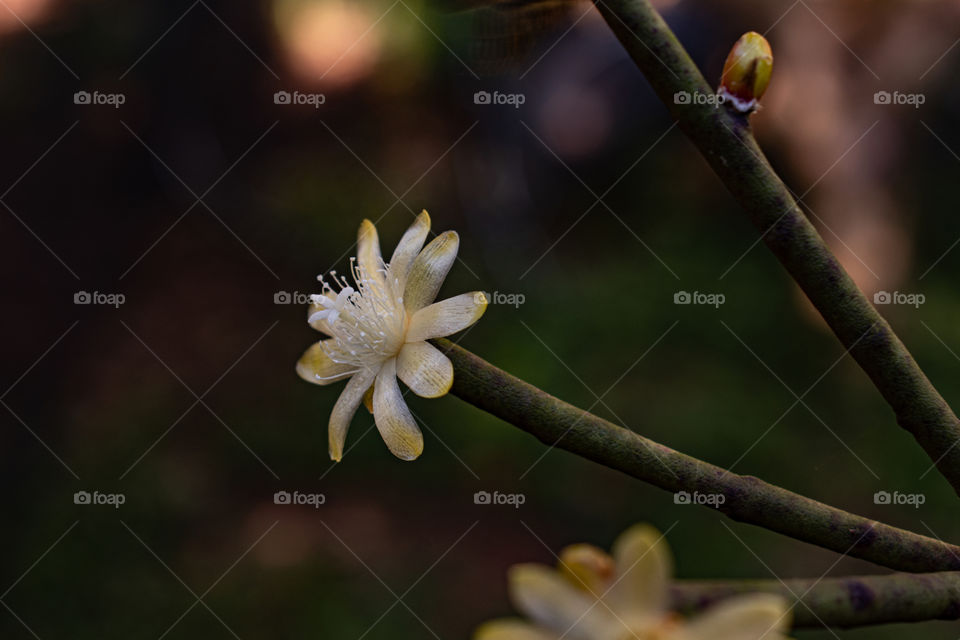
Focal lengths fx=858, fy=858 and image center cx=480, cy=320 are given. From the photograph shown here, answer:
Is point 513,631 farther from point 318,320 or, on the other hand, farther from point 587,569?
point 318,320

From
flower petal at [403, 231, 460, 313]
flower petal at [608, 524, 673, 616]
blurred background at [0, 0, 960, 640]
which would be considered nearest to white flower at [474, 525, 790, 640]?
flower petal at [608, 524, 673, 616]

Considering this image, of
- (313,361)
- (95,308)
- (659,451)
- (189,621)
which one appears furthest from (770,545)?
(95,308)

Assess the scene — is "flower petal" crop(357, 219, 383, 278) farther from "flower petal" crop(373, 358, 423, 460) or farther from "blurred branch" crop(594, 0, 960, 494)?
"blurred branch" crop(594, 0, 960, 494)

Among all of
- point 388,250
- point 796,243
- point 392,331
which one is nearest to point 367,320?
point 392,331

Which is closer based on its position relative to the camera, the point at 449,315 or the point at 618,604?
the point at 618,604

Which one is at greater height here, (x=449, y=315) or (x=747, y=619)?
(x=449, y=315)

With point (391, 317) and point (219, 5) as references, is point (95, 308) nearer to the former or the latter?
point (219, 5)

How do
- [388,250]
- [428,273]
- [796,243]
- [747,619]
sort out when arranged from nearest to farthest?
[747,619] → [796,243] → [428,273] → [388,250]

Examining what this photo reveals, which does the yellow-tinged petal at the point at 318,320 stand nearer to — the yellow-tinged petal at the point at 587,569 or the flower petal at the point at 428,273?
the flower petal at the point at 428,273
